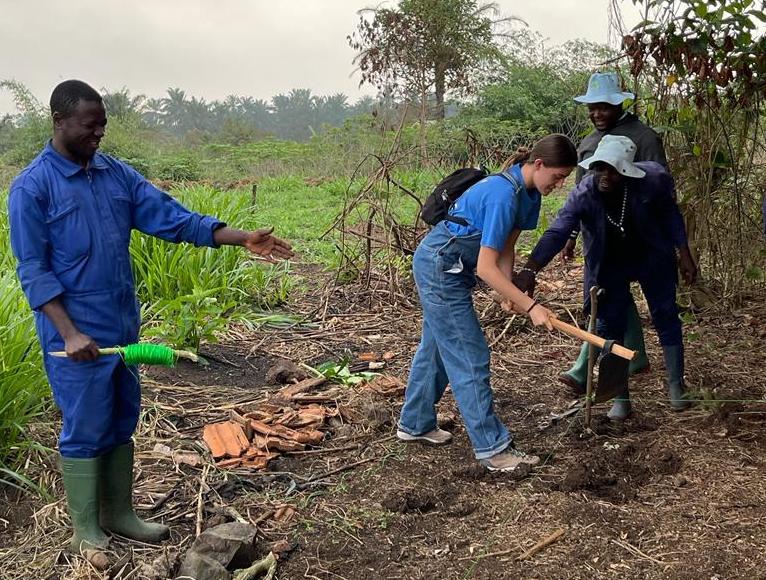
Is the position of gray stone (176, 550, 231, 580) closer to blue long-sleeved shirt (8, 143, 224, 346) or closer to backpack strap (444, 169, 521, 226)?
blue long-sleeved shirt (8, 143, 224, 346)

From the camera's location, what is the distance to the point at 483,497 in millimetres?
3383

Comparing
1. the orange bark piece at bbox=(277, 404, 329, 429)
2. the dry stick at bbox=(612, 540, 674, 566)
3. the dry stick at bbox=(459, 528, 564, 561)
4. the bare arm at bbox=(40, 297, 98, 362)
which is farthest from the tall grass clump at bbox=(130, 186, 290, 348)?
the dry stick at bbox=(612, 540, 674, 566)

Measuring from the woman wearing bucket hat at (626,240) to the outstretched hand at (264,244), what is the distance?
4.11 ft

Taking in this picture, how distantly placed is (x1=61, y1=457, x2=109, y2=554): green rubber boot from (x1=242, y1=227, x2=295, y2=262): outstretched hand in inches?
40.5

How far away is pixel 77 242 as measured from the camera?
2.74 metres

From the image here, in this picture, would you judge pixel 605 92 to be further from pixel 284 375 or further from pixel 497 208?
pixel 284 375

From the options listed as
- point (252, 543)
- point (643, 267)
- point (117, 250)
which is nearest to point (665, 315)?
point (643, 267)

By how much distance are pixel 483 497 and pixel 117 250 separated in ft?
6.00

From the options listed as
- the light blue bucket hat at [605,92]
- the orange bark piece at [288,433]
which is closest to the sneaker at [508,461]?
the orange bark piece at [288,433]

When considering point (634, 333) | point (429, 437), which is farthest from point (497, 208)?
point (634, 333)

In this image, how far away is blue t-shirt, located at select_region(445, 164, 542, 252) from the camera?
3.28 meters

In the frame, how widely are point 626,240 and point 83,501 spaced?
2.73 metres

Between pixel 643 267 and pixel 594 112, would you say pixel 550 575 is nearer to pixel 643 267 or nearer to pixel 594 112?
pixel 643 267

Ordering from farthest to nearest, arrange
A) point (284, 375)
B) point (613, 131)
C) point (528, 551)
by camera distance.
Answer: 1. point (284, 375)
2. point (613, 131)
3. point (528, 551)
